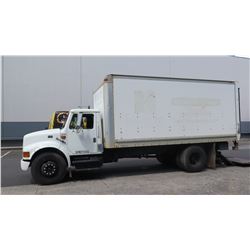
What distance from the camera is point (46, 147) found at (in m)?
6.58

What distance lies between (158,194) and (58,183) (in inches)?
125

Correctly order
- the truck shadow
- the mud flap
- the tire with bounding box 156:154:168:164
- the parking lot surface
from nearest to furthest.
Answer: the parking lot surface
the truck shadow
the mud flap
the tire with bounding box 156:154:168:164

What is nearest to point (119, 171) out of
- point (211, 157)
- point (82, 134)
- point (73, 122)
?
point (82, 134)

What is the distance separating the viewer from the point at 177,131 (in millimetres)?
7617

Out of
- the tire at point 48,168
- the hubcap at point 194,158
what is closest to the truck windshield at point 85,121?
the tire at point 48,168

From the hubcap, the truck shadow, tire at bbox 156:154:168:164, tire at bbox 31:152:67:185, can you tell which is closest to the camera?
tire at bbox 31:152:67:185

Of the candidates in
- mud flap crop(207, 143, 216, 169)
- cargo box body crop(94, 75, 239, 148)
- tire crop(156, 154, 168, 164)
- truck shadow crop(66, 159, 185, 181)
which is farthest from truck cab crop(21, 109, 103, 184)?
mud flap crop(207, 143, 216, 169)

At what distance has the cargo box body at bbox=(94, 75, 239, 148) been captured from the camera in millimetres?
6961

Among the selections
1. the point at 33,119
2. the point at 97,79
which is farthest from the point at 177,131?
the point at 33,119

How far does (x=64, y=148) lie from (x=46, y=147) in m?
0.55

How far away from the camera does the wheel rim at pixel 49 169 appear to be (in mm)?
6488

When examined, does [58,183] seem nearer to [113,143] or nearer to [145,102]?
[113,143]

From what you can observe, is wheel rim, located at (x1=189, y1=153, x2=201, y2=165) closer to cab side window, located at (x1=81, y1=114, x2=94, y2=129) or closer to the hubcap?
the hubcap

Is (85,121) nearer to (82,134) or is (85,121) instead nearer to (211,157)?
(82,134)
